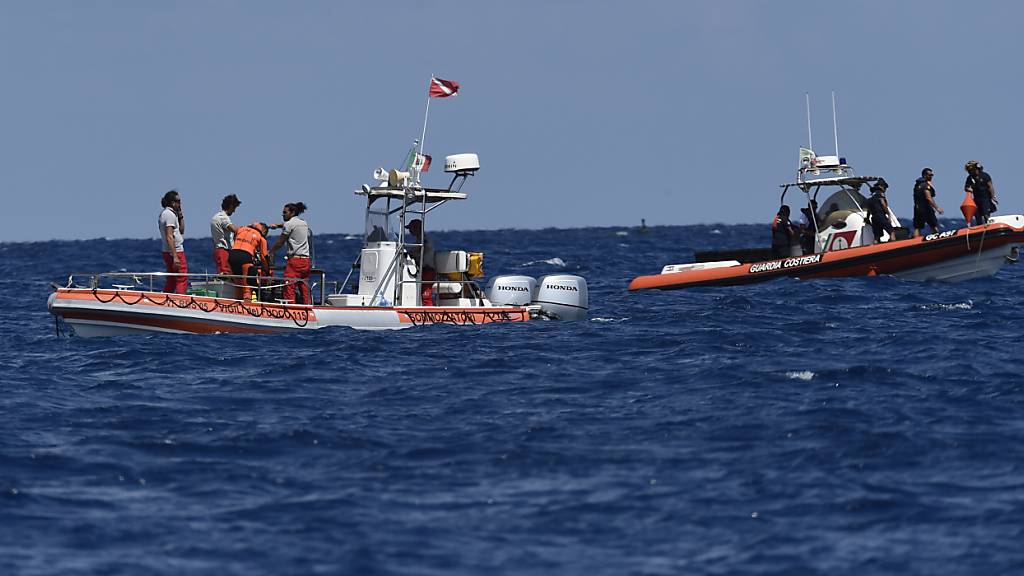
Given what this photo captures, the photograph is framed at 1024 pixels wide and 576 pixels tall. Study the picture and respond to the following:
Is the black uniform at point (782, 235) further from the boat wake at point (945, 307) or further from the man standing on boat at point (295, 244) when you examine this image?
the man standing on boat at point (295, 244)

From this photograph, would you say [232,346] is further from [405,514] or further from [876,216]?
[876,216]

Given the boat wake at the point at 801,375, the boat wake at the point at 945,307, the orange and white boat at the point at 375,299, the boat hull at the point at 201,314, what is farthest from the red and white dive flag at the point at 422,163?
the boat wake at the point at 945,307

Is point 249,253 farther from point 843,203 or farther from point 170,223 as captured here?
point 843,203

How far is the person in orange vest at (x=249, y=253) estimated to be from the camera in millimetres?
18969

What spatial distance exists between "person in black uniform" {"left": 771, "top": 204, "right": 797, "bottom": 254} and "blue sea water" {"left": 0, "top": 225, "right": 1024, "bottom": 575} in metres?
9.75

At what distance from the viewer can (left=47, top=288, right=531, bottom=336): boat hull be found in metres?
18.3

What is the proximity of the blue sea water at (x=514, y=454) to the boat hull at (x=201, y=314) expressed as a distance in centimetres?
24

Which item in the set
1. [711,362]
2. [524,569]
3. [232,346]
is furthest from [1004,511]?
[232,346]

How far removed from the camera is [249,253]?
62.3ft

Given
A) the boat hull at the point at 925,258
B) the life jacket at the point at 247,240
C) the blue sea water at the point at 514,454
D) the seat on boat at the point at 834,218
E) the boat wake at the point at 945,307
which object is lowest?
the blue sea water at the point at 514,454

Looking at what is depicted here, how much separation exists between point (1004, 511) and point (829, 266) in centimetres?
1909

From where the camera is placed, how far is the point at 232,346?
17.8 meters

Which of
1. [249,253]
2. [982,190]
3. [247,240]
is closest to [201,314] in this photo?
[249,253]

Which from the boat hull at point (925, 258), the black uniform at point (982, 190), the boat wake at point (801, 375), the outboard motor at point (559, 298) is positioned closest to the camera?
the boat wake at point (801, 375)
